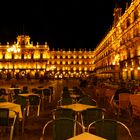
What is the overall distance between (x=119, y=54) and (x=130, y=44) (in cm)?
1128

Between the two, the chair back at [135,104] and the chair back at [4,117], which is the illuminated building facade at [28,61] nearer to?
the chair back at [135,104]

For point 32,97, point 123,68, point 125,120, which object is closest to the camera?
point 125,120

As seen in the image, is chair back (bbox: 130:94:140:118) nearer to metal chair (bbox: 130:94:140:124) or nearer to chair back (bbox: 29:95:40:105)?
metal chair (bbox: 130:94:140:124)

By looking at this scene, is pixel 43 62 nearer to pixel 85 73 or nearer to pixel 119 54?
pixel 85 73

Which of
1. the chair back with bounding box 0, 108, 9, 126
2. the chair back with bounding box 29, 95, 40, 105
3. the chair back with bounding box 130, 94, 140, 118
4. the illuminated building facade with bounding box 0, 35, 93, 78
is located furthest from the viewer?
the illuminated building facade with bounding box 0, 35, 93, 78

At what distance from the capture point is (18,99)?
35.1 feet

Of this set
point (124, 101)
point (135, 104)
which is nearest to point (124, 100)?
point (124, 101)

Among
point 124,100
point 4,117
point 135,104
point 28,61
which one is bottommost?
point 4,117

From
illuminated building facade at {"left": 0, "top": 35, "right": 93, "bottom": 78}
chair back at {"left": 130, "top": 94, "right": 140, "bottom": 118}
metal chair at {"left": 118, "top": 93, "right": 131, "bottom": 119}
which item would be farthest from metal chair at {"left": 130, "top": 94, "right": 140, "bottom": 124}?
illuminated building facade at {"left": 0, "top": 35, "right": 93, "bottom": 78}

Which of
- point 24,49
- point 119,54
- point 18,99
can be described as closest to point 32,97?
point 18,99

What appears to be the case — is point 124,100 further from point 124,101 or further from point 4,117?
point 4,117

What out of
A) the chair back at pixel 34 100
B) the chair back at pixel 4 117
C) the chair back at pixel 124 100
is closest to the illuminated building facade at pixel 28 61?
the chair back at pixel 34 100

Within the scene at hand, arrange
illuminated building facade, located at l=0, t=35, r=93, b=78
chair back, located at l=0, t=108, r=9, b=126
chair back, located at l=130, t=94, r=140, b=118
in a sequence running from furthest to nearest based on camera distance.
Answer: illuminated building facade, located at l=0, t=35, r=93, b=78
chair back, located at l=130, t=94, r=140, b=118
chair back, located at l=0, t=108, r=9, b=126

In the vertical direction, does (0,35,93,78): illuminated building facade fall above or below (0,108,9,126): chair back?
above
